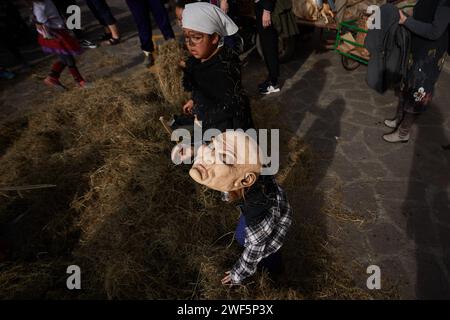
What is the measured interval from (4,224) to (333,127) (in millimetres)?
4717

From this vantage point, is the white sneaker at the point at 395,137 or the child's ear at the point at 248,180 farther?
the white sneaker at the point at 395,137

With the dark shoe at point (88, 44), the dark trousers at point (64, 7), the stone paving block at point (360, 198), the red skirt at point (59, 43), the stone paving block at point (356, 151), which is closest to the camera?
the stone paving block at point (360, 198)

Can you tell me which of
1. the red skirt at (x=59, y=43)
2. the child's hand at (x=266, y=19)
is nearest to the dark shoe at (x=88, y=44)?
the red skirt at (x=59, y=43)

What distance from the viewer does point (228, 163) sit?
1.64 metres

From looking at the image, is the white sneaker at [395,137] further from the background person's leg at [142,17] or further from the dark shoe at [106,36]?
the dark shoe at [106,36]

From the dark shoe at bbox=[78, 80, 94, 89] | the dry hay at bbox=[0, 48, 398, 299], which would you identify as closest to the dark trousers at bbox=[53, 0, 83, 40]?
the dark shoe at bbox=[78, 80, 94, 89]

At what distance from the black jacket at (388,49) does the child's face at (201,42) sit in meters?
2.10

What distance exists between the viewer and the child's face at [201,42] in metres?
2.23

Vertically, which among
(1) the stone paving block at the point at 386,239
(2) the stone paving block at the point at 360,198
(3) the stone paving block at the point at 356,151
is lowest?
(1) the stone paving block at the point at 386,239

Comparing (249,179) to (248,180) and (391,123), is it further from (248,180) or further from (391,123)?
(391,123)

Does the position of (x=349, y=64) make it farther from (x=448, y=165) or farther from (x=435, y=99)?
(x=448, y=165)

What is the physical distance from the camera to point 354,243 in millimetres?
3002

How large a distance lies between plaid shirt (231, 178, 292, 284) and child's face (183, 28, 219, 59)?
1.27m

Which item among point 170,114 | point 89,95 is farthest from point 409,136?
point 89,95
